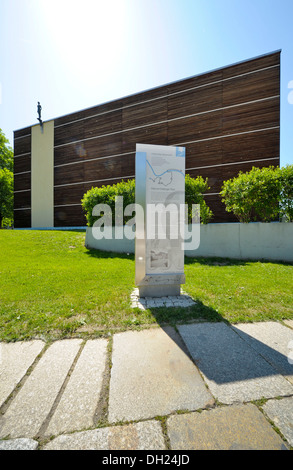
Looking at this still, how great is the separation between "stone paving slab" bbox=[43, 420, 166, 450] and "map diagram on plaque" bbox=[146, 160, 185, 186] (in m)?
3.48

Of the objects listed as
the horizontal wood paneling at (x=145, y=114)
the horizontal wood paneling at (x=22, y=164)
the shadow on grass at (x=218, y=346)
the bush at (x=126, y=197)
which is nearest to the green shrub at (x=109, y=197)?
the bush at (x=126, y=197)

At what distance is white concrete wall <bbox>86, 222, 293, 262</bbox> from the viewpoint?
7676 millimetres

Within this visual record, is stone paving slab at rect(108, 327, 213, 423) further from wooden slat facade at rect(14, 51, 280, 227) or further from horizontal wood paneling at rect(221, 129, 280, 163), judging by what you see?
horizontal wood paneling at rect(221, 129, 280, 163)

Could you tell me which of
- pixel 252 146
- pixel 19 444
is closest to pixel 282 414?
pixel 19 444

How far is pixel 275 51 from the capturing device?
39.0 feet

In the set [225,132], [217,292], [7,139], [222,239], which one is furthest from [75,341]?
[7,139]

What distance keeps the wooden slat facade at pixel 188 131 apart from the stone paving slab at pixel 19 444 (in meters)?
13.7

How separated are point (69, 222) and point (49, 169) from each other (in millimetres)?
6183

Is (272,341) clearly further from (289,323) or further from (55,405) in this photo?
(55,405)

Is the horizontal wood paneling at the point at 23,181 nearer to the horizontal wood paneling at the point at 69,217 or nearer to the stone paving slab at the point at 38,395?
the horizontal wood paneling at the point at 69,217

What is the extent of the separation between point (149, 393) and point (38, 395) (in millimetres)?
912

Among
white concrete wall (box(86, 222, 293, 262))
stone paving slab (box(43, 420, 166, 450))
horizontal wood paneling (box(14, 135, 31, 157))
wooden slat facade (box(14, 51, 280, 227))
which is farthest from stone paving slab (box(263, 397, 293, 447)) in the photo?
horizontal wood paneling (box(14, 135, 31, 157))

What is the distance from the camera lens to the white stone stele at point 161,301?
341 centimetres
